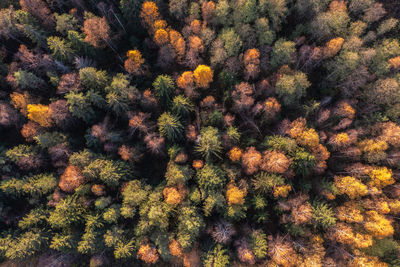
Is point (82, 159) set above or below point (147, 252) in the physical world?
above

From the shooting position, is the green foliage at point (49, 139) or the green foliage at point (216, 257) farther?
the green foliage at point (49, 139)

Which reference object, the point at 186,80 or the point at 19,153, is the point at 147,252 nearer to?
the point at 19,153

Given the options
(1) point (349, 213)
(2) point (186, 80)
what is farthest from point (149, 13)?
(1) point (349, 213)

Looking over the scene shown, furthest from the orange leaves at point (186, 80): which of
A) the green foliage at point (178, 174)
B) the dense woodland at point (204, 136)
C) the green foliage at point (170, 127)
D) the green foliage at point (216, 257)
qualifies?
the green foliage at point (216, 257)

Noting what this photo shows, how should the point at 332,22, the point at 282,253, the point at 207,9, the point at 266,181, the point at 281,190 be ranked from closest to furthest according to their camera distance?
the point at 282,253, the point at 281,190, the point at 266,181, the point at 332,22, the point at 207,9

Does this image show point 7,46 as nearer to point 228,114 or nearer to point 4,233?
point 4,233

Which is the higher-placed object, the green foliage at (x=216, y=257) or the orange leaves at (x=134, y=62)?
the orange leaves at (x=134, y=62)

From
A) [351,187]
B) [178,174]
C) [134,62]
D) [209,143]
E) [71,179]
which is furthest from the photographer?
[134,62]

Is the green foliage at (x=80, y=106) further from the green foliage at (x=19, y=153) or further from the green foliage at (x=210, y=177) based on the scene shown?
the green foliage at (x=210, y=177)
